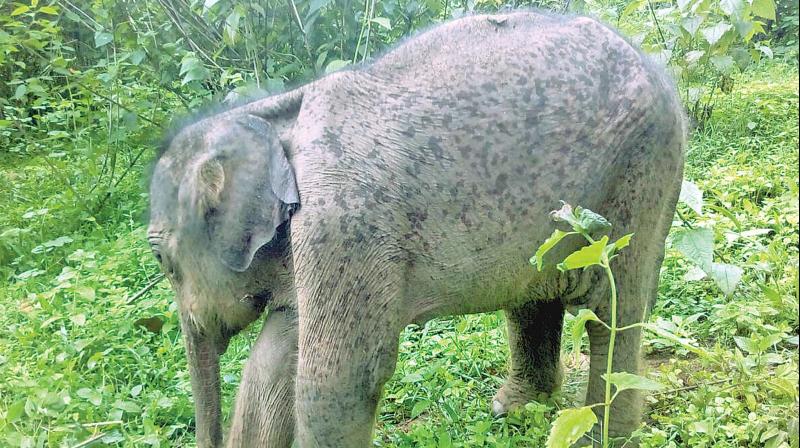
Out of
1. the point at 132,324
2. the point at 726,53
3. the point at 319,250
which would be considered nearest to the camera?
the point at 319,250

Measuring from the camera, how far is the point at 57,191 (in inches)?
183

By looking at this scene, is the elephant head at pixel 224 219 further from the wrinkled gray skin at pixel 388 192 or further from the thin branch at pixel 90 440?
the thin branch at pixel 90 440

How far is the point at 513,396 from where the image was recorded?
2.57 meters

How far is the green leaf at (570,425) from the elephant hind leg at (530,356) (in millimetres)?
1023

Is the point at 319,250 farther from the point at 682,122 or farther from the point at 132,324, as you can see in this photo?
the point at 132,324

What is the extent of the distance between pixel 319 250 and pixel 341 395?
0.31 metres

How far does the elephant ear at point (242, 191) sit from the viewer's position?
1.75 metres

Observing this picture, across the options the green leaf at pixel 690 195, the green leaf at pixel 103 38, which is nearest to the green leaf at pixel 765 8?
the green leaf at pixel 690 195

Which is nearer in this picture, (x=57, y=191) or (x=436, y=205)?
(x=436, y=205)

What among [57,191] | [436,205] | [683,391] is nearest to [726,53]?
[683,391]

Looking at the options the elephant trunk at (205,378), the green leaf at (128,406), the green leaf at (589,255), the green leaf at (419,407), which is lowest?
the green leaf at (419,407)

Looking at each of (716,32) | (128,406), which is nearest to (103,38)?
(128,406)

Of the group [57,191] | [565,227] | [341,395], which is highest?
[565,227]

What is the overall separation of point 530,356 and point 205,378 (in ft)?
3.36
